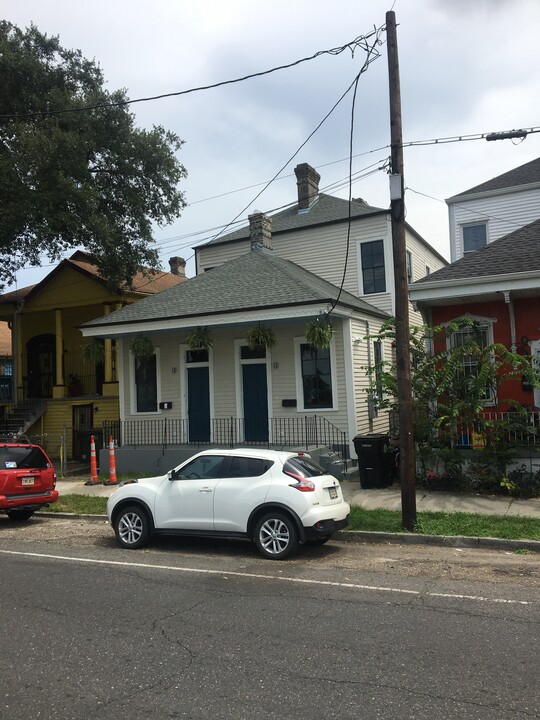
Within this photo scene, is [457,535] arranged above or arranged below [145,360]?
below

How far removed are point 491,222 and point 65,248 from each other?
1653 centimetres

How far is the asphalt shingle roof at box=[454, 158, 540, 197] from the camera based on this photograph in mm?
23922

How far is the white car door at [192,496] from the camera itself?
346 inches

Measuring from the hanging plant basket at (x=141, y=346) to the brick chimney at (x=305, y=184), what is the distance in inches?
394

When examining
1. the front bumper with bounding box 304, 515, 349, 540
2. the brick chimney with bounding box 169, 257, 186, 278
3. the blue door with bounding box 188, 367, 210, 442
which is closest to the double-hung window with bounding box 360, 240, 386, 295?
the blue door with bounding box 188, 367, 210, 442

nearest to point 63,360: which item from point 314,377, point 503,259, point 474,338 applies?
point 314,377

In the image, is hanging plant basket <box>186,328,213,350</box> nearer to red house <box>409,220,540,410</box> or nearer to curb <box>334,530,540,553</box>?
red house <box>409,220,540,410</box>

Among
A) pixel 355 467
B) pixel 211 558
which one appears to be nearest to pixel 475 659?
pixel 211 558

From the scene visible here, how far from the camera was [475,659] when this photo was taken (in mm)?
4754

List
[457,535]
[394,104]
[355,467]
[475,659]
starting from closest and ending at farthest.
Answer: [475,659] → [457,535] → [394,104] → [355,467]

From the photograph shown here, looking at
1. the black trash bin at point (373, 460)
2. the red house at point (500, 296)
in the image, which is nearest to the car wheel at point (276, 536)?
the black trash bin at point (373, 460)

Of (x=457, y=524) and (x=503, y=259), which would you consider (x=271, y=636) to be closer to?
(x=457, y=524)

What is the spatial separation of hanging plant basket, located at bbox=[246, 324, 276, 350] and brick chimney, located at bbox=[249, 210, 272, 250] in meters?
6.74

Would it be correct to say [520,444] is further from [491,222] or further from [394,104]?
[491,222]
